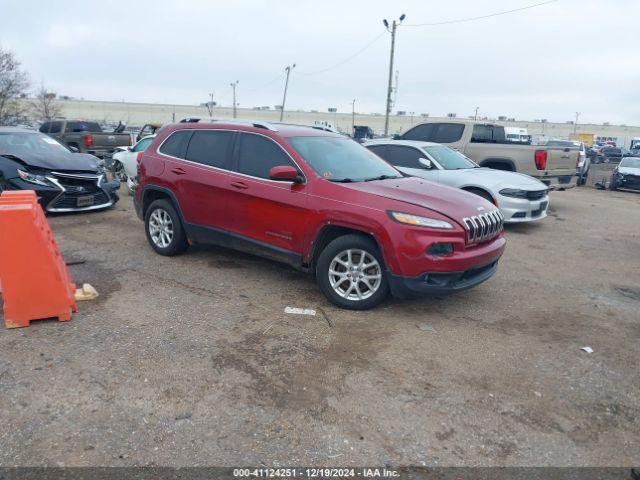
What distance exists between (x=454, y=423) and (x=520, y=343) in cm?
151

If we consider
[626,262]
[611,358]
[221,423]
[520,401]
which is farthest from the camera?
[626,262]

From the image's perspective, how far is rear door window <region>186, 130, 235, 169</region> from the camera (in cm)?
577

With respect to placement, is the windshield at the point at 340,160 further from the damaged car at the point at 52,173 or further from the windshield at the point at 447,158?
the damaged car at the point at 52,173

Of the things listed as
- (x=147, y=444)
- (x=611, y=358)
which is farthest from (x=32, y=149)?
(x=611, y=358)

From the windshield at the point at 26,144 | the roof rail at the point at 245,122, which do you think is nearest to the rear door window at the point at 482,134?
the roof rail at the point at 245,122

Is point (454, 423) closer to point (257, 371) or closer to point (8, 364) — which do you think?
point (257, 371)

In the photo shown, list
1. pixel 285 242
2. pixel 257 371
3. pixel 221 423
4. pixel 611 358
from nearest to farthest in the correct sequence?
pixel 221 423 → pixel 257 371 → pixel 611 358 → pixel 285 242

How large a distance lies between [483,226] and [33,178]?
7.49 metres

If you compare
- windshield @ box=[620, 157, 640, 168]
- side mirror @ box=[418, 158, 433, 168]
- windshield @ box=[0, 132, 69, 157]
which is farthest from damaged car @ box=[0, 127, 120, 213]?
windshield @ box=[620, 157, 640, 168]

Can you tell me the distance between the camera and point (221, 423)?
3.05 meters

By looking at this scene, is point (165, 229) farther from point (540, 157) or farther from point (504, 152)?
point (540, 157)

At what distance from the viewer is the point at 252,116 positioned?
87562 mm

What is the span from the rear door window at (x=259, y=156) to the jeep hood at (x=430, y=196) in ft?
2.82

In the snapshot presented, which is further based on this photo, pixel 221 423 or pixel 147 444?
pixel 221 423
